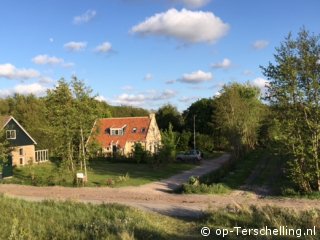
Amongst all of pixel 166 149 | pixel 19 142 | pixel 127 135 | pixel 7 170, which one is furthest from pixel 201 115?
pixel 7 170

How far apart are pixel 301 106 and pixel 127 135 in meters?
35.5

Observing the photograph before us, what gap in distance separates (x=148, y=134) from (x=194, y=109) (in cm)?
A: 2698

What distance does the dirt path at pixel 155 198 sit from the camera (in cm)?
1934

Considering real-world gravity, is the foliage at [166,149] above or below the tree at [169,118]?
below

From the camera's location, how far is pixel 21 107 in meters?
72.9

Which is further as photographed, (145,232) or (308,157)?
(308,157)

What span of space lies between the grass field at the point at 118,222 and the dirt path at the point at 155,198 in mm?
1896

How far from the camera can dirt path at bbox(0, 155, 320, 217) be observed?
1934 centimetres

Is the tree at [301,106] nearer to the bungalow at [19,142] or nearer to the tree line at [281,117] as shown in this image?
the tree line at [281,117]

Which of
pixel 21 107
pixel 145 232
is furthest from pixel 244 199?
pixel 21 107

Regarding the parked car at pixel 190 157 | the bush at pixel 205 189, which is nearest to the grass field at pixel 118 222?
the bush at pixel 205 189

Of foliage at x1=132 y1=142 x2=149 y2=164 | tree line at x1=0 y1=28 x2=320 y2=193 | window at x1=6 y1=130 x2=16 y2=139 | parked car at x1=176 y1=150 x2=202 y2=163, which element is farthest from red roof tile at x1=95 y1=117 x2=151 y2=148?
window at x1=6 y1=130 x2=16 y2=139

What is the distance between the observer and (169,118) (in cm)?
8406

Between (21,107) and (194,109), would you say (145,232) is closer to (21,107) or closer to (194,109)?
(21,107)
